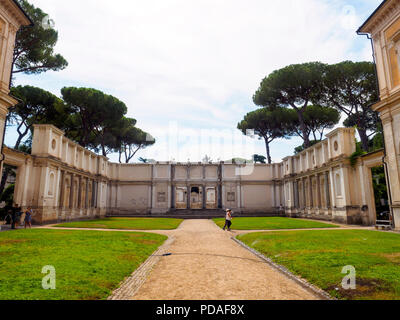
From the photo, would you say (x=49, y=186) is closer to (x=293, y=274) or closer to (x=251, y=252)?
(x=251, y=252)

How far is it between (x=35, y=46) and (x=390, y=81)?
30.7 m

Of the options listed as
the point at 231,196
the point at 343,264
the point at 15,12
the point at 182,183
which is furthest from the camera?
the point at 182,183

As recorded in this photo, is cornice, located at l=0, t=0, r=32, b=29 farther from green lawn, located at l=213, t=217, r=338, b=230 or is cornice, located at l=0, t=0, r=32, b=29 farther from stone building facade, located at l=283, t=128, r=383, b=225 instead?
stone building facade, located at l=283, t=128, r=383, b=225

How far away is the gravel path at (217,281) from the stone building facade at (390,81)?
12.9 meters

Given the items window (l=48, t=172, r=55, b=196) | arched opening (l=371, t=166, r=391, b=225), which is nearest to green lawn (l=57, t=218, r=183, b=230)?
window (l=48, t=172, r=55, b=196)

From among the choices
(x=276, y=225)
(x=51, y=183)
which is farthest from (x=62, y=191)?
(x=276, y=225)

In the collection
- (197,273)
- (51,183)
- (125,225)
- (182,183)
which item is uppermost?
(182,183)

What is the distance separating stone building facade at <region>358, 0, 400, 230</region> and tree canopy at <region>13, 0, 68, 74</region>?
93.4 feet

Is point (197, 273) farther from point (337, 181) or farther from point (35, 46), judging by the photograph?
point (35, 46)

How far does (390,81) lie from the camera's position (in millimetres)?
16938

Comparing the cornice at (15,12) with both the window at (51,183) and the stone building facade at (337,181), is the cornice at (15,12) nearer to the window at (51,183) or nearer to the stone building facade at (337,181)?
the window at (51,183)

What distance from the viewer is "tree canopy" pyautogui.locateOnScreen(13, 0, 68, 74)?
24.9 m

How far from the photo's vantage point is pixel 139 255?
8.85 meters
